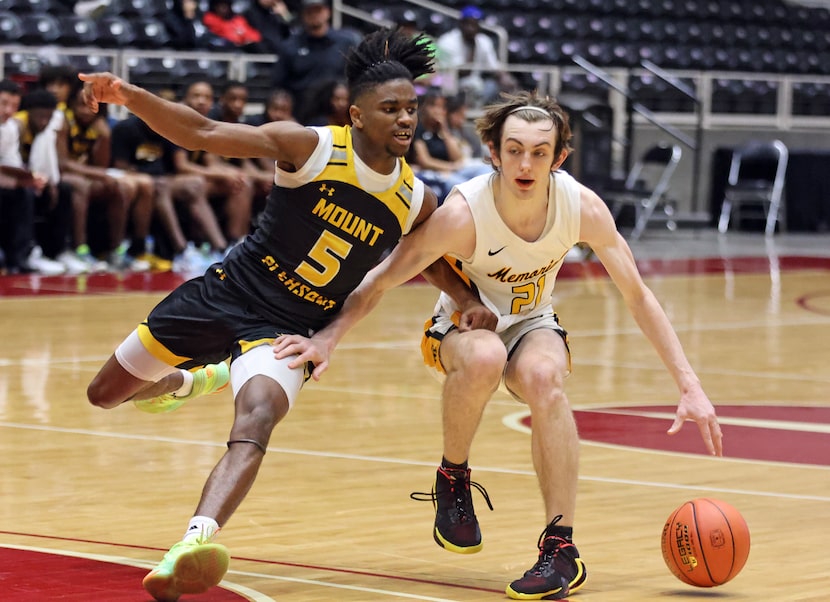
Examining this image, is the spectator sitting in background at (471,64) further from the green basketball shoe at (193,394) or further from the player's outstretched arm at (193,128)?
the player's outstretched arm at (193,128)

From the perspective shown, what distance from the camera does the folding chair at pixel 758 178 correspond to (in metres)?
20.7

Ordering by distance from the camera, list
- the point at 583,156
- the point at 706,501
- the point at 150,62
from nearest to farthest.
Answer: the point at 706,501 → the point at 150,62 → the point at 583,156

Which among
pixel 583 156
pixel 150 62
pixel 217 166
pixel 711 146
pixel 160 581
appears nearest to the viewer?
pixel 160 581

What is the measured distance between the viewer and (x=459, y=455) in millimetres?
4719

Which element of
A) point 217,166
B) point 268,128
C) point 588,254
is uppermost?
point 268,128

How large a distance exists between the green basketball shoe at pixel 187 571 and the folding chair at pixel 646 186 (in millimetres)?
14340

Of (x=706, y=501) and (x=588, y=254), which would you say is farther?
(x=588, y=254)

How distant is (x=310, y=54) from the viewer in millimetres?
14039

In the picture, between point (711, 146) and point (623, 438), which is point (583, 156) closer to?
point (711, 146)

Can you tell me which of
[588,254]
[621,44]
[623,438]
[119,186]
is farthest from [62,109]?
[621,44]

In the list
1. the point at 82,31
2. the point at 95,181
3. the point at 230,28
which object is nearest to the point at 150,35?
the point at 82,31

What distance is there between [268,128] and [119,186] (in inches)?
334

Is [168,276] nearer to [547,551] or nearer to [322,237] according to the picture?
[322,237]

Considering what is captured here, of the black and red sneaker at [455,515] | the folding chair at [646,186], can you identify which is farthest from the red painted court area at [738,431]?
the folding chair at [646,186]
